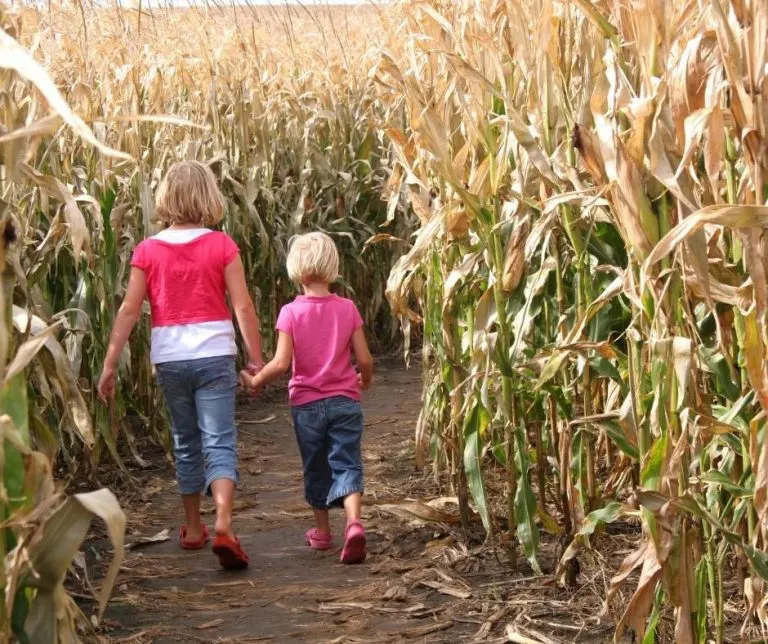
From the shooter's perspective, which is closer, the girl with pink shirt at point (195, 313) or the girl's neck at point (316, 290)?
the girl with pink shirt at point (195, 313)

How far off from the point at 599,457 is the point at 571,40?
205cm

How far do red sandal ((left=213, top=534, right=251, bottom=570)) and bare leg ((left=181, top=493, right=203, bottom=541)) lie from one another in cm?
29

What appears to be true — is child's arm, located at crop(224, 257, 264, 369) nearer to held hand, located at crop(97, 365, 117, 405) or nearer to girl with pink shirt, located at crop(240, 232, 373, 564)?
girl with pink shirt, located at crop(240, 232, 373, 564)

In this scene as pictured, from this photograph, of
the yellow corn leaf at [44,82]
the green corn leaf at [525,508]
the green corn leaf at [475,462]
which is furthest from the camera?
the green corn leaf at [475,462]

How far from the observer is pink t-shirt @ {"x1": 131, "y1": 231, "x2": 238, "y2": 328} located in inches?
170

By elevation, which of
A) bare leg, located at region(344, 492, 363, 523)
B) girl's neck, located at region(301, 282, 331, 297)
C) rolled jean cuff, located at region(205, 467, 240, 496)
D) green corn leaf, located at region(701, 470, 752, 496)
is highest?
girl's neck, located at region(301, 282, 331, 297)

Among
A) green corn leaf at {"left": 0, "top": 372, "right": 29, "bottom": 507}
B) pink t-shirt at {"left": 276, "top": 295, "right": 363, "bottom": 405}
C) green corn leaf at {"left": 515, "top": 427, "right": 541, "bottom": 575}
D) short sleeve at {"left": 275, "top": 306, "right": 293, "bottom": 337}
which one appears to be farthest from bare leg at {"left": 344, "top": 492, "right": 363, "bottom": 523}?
green corn leaf at {"left": 0, "top": 372, "right": 29, "bottom": 507}

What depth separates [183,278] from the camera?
431cm

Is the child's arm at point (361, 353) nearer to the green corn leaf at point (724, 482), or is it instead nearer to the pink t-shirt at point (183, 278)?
the pink t-shirt at point (183, 278)

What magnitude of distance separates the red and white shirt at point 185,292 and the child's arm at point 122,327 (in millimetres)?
42

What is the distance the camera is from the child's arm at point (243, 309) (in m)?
4.34

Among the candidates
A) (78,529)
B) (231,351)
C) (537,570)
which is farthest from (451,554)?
(78,529)

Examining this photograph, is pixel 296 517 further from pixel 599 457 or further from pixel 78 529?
pixel 78 529

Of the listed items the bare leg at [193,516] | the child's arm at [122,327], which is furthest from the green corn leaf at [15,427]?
the bare leg at [193,516]
